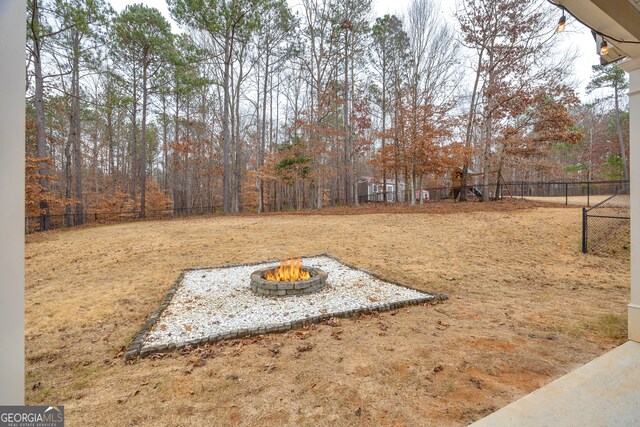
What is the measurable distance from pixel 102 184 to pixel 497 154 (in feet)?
107

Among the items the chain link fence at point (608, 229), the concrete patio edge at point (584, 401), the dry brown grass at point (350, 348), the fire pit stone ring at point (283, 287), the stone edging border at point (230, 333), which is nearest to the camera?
the concrete patio edge at point (584, 401)

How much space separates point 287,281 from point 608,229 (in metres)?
9.39

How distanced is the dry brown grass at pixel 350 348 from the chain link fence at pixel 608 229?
0.60 metres

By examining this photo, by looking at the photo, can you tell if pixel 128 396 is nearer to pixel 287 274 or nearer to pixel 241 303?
pixel 241 303

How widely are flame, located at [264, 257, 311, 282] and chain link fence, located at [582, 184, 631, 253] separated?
771 cm

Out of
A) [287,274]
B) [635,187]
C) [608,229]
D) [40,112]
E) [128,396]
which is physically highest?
[40,112]

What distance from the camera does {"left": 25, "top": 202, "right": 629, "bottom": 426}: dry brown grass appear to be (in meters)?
2.10

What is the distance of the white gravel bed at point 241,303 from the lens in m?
3.52

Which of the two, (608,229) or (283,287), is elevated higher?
(608,229)

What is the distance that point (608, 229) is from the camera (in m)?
7.69

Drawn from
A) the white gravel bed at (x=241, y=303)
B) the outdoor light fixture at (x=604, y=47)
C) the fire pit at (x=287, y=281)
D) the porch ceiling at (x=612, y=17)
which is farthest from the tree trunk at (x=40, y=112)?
the outdoor light fixture at (x=604, y=47)

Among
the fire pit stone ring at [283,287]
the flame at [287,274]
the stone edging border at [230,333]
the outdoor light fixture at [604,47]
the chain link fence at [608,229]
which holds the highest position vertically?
the outdoor light fixture at [604,47]

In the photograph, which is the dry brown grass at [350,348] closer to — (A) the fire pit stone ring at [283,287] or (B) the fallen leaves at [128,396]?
(B) the fallen leaves at [128,396]

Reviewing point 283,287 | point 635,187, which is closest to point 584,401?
point 635,187
